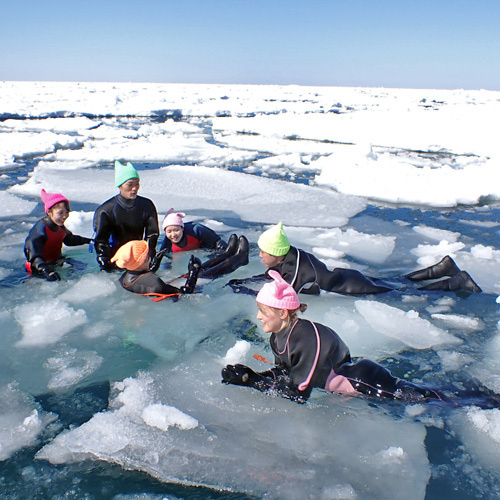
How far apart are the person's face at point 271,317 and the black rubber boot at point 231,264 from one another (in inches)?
78.2

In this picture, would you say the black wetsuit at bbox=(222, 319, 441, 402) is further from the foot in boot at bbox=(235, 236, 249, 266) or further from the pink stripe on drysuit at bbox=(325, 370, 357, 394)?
the foot in boot at bbox=(235, 236, 249, 266)

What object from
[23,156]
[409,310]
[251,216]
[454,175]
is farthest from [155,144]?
[409,310]

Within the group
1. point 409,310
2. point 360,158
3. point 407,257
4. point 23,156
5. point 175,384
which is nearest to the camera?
point 175,384

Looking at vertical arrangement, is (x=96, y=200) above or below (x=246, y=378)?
below

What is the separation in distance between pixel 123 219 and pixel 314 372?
2837 mm

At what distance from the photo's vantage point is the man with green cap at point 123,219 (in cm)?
434

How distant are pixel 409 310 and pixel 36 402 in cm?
282

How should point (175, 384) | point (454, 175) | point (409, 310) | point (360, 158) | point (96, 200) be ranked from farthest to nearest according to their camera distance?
point (360, 158) < point (454, 175) < point (96, 200) < point (409, 310) < point (175, 384)

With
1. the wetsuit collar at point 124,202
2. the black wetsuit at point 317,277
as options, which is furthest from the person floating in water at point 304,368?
the wetsuit collar at point 124,202

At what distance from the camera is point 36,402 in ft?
8.31

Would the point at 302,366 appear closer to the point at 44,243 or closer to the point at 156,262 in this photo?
the point at 156,262

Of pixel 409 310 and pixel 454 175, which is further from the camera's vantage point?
pixel 454 175

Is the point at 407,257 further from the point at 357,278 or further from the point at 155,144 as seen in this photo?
the point at 155,144

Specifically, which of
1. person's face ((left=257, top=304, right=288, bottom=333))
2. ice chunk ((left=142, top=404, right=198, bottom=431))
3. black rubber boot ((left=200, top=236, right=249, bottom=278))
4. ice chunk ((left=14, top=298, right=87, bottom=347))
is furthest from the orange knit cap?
person's face ((left=257, top=304, right=288, bottom=333))
